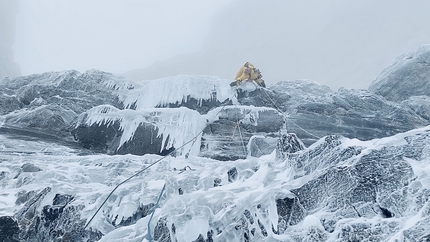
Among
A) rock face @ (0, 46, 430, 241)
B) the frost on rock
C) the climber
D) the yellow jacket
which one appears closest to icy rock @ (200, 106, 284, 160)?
rock face @ (0, 46, 430, 241)

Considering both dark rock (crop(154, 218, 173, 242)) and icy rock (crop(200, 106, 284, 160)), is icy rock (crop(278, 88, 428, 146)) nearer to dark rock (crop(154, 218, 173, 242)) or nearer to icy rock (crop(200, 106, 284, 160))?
icy rock (crop(200, 106, 284, 160))

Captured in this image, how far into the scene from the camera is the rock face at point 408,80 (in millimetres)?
14273

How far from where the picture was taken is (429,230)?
3.86m

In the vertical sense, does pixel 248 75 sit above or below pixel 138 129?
above

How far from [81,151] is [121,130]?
138 cm

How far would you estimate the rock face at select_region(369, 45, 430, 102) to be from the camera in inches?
562

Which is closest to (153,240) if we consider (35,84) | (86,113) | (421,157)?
(421,157)

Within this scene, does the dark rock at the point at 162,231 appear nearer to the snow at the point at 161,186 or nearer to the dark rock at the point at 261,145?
the snow at the point at 161,186

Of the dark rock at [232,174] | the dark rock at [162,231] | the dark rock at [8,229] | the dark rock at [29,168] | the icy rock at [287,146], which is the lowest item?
the dark rock at [8,229]

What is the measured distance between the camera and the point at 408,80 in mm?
14586

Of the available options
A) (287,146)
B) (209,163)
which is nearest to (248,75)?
(209,163)

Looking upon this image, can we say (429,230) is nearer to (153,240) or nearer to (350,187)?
(350,187)

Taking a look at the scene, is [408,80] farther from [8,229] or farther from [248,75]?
[8,229]

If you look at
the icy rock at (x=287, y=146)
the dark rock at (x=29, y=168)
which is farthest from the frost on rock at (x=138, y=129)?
the icy rock at (x=287, y=146)
